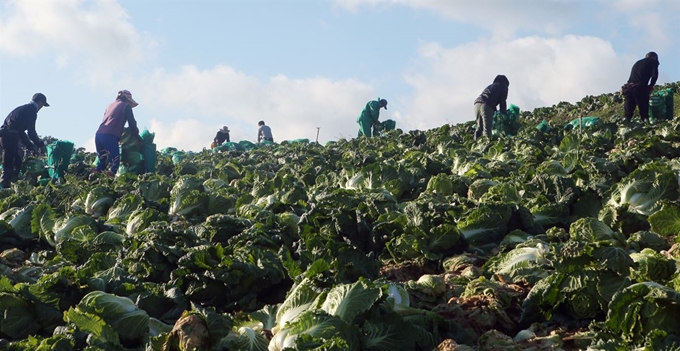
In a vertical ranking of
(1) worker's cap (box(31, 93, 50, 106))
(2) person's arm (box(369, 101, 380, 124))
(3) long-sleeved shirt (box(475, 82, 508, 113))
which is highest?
(2) person's arm (box(369, 101, 380, 124))

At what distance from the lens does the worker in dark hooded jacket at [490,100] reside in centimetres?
1642

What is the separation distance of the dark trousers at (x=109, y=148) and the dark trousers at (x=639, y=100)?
42.5ft

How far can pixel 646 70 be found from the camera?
1692 centimetres

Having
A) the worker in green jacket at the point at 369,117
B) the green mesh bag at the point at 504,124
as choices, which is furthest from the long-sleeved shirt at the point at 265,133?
the green mesh bag at the point at 504,124

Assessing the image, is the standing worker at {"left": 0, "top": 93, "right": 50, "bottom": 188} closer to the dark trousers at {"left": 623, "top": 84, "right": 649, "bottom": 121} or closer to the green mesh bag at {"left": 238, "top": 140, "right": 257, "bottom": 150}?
the green mesh bag at {"left": 238, "top": 140, "right": 257, "bottom": 150}

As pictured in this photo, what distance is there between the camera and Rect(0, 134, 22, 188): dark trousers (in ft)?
49.7

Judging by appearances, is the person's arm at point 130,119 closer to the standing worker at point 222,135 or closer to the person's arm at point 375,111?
the person's arm at point 375,111

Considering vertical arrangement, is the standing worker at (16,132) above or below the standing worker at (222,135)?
below

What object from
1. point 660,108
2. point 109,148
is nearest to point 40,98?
point 109,148

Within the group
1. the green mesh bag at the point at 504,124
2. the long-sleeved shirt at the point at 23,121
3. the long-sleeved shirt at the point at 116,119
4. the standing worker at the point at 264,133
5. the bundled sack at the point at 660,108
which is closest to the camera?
the long-sleeved shirt at the point at 116,119

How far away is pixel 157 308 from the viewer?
494 centimetres

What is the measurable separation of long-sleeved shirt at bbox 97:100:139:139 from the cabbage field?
523 cm

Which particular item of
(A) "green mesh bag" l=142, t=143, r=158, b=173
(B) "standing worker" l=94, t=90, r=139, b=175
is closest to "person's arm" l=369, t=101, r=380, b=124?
(A) "green mesh bag" l=142, t=143, r=158, b=173

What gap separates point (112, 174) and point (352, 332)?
12.2 metres
